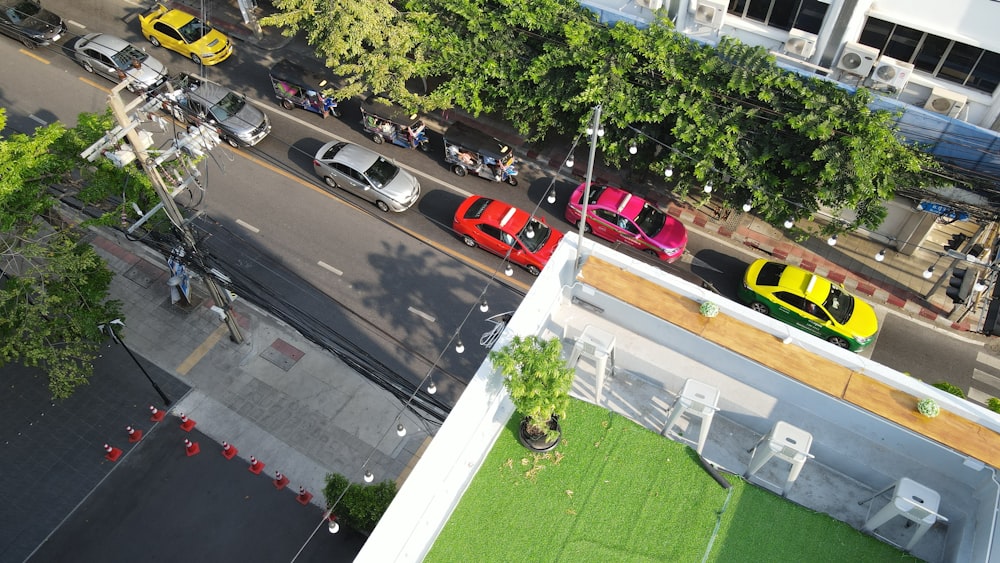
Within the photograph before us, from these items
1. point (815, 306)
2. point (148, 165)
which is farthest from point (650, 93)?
point (148, 165)

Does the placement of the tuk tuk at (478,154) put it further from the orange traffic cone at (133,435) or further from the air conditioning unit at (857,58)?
the orange traffic cone at (133,435)

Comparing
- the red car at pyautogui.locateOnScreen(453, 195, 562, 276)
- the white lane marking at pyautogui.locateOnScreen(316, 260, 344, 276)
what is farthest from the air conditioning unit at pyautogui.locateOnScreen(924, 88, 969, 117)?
the white lane marking at pyautogui.locateOnScreen(316, 260, 344, 276)

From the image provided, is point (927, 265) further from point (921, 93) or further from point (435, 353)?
point (435, 353)

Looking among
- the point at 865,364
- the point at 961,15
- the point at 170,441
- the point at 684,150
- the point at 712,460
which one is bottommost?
the point at 170,441

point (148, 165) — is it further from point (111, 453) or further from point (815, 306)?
point (815, 306)

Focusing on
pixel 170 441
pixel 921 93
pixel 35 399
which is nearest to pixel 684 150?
pixel 921 93

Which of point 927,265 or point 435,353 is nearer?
point 435,353
